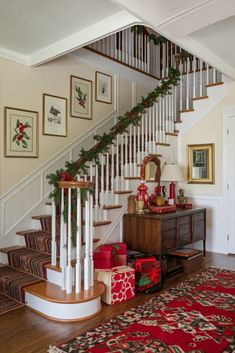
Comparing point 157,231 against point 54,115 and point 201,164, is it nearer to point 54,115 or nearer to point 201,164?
point 201,164

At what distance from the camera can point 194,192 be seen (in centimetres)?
565

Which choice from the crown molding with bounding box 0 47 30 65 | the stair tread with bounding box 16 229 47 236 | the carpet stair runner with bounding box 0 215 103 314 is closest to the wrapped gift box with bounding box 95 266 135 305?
the carpet stair runner with bounding box 0 215 103 314

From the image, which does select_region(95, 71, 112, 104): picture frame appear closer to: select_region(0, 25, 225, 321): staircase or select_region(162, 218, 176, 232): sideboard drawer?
select_region(0, 25, 225, 321): staircase

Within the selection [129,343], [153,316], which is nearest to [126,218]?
[153,316]

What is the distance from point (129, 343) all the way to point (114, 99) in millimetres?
4364

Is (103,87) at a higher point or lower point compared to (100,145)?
higher

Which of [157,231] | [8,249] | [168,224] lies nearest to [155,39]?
[168,224]

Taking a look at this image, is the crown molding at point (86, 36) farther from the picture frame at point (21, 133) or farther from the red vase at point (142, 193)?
the red vase at point (142, 193)

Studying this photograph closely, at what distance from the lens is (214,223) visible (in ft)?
17.7

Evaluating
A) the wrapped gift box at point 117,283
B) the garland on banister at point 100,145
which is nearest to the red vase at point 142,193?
the garland on banister at point 100,145

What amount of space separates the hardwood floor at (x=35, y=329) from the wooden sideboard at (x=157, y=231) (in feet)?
2.82

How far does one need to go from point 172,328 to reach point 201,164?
3.46 m

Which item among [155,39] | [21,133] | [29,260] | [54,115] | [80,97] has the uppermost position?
[155,39]

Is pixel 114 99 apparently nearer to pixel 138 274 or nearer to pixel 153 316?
pixel 138 274
